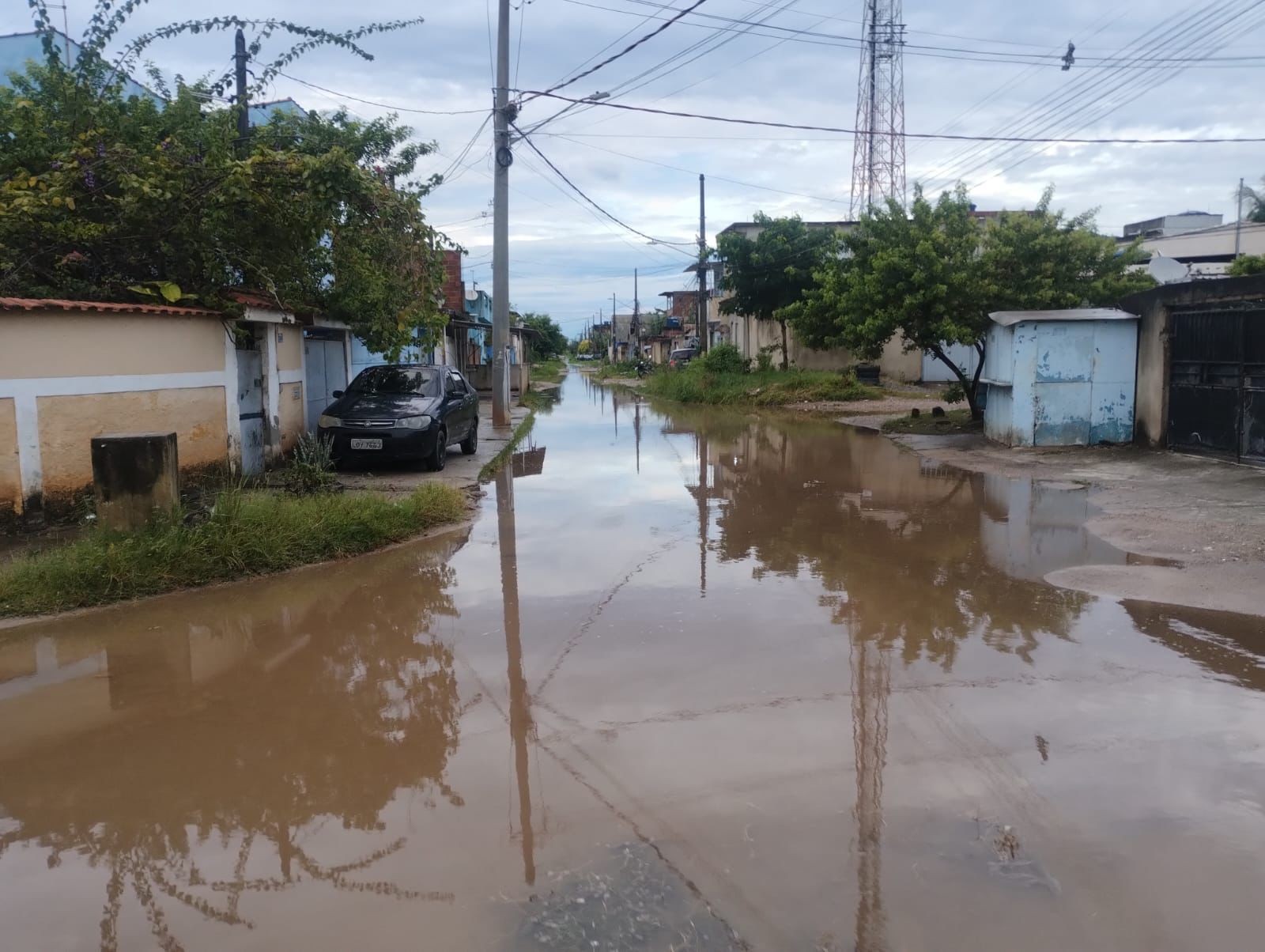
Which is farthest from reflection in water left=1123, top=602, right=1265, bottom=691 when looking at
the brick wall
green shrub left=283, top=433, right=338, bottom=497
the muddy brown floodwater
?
the brick wall

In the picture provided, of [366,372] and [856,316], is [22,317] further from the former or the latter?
[856,316]

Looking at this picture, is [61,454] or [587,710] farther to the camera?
[61,454]

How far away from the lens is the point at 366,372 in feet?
46.7

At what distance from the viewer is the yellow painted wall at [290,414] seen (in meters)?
13.2

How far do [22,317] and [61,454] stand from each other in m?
1.32

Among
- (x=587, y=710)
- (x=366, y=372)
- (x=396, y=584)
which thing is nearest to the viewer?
(x=587, y=710)

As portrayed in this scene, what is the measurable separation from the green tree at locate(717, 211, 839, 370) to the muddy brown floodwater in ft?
82.4

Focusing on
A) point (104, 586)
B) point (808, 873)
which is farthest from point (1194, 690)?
point (104, 586)

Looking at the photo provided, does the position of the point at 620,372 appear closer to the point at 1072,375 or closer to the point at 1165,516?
the point at 1072,375

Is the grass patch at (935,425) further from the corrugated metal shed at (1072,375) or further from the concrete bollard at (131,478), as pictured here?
the concrete bollard at (131,478)

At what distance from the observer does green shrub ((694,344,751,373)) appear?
35.5 meters

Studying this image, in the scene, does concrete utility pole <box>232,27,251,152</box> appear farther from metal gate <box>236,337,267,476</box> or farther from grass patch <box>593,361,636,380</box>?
grass patch <box>593,361,636,380</box>

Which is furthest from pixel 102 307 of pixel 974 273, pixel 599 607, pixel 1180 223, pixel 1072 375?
pixel 1180 223

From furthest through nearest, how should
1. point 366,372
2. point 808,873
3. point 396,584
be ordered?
point 366,372 → point 396,584 → point 808,873
